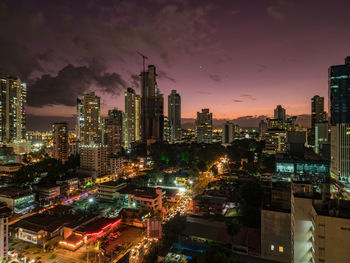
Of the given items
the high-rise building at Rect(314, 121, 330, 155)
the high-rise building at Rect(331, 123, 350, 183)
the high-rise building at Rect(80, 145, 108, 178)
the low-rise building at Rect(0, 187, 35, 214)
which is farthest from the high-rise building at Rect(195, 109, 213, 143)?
the low-rise building at Rect(0, 187, 35, 214)

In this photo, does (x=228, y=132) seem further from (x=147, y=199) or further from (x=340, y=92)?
(x=147, y=199)

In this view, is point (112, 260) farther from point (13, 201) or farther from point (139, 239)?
point (13, 201)

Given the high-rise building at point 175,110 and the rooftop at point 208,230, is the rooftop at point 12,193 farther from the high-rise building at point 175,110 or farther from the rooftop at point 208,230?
the high-rise building at point 175,110

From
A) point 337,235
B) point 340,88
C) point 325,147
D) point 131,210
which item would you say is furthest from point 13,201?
point 340,88

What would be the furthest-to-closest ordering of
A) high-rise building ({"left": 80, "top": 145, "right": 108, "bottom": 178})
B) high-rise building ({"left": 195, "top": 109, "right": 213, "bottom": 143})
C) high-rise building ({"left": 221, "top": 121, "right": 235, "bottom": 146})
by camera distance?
high-rise building ({"left": 195, "top": 109, "right": 213, "bottom": 143})
high-rise building ({"left": 221, "top": 121, "right": 235, "bottom": 146})
high-rise building ({"left": 80, "top": 145, "right": 108, "bottom": 178})

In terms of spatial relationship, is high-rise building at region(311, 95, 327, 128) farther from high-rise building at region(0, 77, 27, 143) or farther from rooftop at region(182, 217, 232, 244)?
high-rise building at region(0, 77, 27, 143)

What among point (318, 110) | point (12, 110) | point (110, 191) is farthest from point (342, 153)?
point (12, 110)

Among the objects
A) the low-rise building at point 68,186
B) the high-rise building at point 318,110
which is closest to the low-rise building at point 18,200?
the low-rise building at point 68,186
